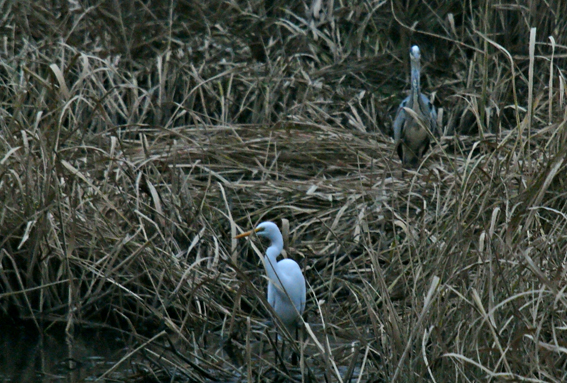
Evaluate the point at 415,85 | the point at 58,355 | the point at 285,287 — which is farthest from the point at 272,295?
the point at 415,85

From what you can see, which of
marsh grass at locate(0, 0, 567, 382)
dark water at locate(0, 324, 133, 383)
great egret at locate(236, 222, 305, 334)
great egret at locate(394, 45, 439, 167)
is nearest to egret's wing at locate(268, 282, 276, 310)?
great egret at locate(236, 222, 305, 334)

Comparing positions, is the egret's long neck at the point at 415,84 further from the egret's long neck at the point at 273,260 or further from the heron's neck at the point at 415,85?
the egret's long neck at the point at 273,260

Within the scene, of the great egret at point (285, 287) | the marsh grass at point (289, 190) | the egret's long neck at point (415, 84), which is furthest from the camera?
the egret's long neck at point (415, 84)

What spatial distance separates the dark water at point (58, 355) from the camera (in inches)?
149

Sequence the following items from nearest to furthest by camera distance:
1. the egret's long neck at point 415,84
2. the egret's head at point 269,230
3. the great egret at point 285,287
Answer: the great egret at point 285,287 → the egret's head at point 269,230 → the egret's long neck at point 415,84

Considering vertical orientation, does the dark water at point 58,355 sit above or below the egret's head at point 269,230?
below

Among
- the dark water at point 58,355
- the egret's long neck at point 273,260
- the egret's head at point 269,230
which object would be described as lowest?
the dark water at point 58,355

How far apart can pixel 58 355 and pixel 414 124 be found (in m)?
2.94

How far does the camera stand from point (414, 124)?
19.7ft

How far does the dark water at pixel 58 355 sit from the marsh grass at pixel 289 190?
0.09 m

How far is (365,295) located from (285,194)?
2263 millimetres

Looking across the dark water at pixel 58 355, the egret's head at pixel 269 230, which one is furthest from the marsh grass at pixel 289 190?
the egret's head at pixel 269 230

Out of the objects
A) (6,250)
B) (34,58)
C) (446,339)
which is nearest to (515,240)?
(446,339)

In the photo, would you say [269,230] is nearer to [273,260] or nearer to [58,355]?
[273,260]
